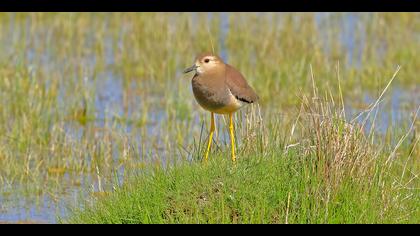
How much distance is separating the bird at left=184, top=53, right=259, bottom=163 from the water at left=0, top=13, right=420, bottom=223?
2.00 ft

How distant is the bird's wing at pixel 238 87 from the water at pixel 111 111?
80 cm

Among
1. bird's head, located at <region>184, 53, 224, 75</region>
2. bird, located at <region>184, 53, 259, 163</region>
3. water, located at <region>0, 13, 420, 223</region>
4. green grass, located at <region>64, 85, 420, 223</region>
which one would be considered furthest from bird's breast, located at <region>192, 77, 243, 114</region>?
green grass, located at <region>64, 85, 420, 223</region>

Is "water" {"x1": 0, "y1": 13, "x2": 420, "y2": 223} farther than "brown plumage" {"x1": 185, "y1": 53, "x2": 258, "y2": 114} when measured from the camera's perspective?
Yes

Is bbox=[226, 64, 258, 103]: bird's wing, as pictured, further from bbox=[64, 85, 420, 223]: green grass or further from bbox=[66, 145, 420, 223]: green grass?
bbox=[66, 145, 420, 223]: green grass

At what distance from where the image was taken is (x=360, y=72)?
477 inches

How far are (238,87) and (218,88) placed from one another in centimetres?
18

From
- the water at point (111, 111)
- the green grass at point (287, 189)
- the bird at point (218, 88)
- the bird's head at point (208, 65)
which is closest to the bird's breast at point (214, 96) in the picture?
the bird at point (218, 88)

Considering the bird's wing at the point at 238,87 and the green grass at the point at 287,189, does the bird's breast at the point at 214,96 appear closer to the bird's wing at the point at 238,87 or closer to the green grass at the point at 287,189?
the bird's wing at the point at 238,87

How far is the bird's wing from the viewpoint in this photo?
23.9 feet

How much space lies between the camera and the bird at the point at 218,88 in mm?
7199

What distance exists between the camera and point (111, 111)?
10.7 meters
